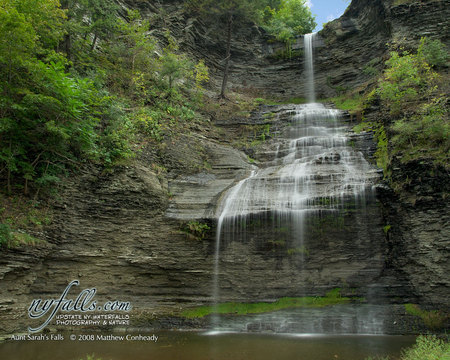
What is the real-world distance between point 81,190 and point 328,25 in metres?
24.6

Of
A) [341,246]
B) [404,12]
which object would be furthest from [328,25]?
[341,246]

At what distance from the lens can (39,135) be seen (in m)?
9.36

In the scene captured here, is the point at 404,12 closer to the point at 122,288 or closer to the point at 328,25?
the point at 328,25

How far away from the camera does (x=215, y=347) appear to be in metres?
7.34

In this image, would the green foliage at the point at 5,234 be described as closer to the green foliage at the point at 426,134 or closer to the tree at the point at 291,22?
the green foliage at the point at 426,134

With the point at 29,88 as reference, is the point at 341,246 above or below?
below

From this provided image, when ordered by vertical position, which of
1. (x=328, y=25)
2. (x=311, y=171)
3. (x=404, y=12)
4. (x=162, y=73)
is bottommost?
(x=311, y=171)

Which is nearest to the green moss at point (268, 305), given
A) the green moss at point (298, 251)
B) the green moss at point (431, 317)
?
the green moss at point (298, 251)

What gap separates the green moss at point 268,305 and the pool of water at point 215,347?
954 millimetres

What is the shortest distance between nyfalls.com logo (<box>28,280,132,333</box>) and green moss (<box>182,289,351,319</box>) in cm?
233

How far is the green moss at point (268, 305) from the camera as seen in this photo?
916 centimetres

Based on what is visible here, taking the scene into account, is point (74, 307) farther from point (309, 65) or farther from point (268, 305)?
point (309, 65)

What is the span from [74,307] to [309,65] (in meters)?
24.1

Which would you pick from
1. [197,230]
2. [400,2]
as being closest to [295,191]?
[197,230]
